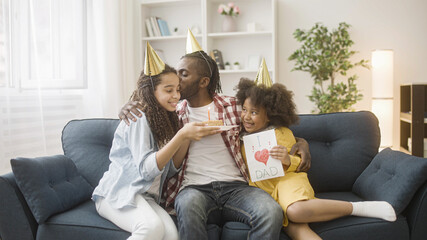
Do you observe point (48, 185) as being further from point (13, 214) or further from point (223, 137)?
point (223, 137)

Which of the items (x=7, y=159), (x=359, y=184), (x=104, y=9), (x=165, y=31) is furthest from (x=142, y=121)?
(x=165, y=31)

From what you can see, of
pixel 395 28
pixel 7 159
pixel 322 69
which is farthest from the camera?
pixel 395 28

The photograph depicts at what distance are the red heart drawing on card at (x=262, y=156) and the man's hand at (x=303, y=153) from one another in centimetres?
18

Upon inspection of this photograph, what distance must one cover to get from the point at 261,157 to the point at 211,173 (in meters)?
0.23

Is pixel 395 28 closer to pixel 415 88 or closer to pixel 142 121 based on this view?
pixel 415 88

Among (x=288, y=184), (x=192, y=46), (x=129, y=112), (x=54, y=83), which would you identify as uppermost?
(x=192, y=46)

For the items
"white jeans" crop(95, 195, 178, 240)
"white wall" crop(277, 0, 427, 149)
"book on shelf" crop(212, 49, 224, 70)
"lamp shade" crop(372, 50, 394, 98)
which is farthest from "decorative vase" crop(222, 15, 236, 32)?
"white jeans" crop(95, 195, 178, 240)

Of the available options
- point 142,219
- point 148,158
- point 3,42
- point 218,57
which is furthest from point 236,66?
point 142,219

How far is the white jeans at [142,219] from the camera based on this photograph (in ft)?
4.57

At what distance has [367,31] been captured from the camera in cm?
399

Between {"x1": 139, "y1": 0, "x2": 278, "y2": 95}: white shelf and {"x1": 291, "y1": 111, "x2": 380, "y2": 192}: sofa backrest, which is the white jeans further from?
{"x1": 139, "y1": 0, "x2": 278, "y2": 95}: white shelf

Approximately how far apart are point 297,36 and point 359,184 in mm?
2209

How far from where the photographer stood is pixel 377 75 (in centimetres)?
372

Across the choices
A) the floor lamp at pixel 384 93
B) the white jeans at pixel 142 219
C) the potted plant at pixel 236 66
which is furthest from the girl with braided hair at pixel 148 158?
the floor lamp at pixel 384 93
